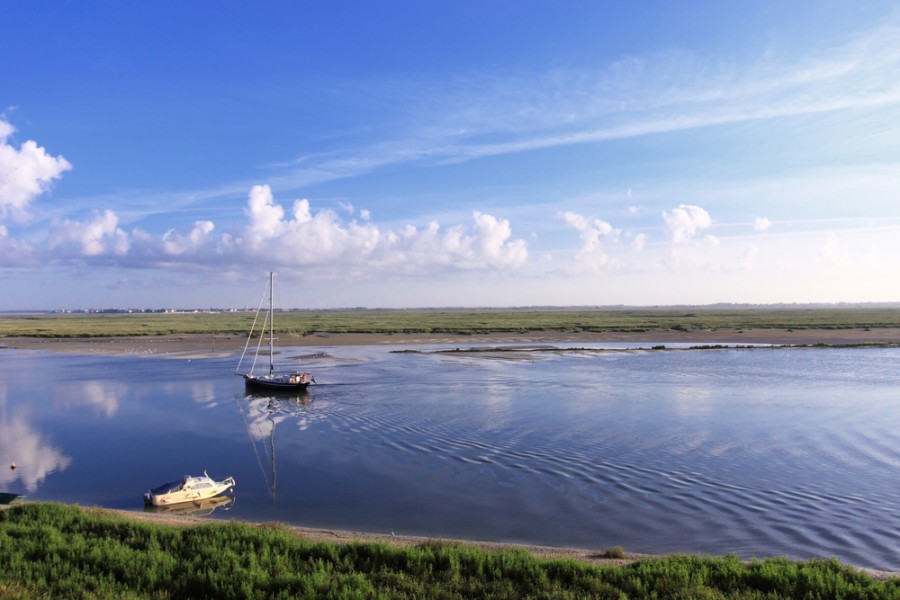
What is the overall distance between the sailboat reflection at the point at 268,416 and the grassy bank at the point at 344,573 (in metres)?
6.72

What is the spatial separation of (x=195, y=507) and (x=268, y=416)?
1471cm

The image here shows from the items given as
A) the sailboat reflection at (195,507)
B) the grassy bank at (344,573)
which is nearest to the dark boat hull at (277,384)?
the sailboat reflection at (195,507)

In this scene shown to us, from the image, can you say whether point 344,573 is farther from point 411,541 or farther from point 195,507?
point 195,507

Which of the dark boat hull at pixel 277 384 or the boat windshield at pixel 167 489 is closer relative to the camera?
the boat windshield at pixel 167 489

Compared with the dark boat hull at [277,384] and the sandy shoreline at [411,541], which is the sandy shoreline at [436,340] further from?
the sandy shoreline at [411,541]

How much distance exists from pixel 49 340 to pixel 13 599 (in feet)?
310

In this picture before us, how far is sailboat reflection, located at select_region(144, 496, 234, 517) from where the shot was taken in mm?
17422

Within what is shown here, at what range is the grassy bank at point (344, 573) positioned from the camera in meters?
9.77

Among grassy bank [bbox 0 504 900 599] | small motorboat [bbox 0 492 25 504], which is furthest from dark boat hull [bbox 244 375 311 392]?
grassy bank [bbox 0 504 900 599]

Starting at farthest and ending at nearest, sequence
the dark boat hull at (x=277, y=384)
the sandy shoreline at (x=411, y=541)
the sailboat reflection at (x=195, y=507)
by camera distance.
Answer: the dark boat hull at (x=277, y=384)
the sailboat reflection at (x=195, y=507)
the sandy shoreline at (x=411, y=541)

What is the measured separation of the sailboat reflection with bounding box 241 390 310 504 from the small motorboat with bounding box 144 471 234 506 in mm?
1846

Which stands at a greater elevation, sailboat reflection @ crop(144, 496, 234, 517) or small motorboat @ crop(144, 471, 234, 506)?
small motorboat @ crop(144, 471, 234, 506)

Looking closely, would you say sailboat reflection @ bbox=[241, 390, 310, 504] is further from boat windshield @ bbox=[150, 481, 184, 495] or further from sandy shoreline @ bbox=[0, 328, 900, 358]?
sandy shoreline @ bbox=[0, 328, 900, 358]

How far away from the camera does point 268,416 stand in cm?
3238
